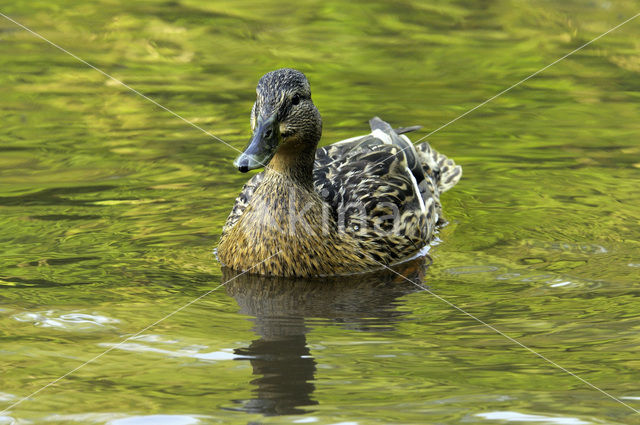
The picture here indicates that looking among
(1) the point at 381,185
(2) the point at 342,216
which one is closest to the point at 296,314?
(2) the point at 342,216

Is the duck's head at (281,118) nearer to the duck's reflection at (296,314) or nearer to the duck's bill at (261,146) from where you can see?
the duck's bill at (261,146)

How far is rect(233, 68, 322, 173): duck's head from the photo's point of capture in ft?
26.4

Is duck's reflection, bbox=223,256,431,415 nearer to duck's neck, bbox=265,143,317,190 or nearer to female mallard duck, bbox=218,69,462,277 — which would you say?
female mallard duck, bbox=218,69,462,277

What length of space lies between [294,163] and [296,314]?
1.71 meters

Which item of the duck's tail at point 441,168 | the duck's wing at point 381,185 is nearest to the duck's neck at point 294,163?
the duck's wing at point 381,185

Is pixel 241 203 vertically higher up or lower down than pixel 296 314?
higher up

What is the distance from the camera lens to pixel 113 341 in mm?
7039

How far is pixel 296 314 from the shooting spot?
25.3 ft

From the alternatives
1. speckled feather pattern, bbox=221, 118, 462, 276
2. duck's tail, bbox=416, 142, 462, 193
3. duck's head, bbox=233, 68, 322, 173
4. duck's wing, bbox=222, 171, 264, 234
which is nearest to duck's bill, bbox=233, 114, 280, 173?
duck's head, bbox=233, 68, 322, 173

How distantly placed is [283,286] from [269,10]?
33.0 feet

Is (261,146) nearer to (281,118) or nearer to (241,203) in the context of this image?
(281,118)

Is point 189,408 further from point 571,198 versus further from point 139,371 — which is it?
point 571,198

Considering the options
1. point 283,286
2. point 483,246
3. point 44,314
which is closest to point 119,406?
point 44,314

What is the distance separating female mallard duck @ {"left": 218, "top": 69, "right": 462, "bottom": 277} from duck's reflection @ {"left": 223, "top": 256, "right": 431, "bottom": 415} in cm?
18
